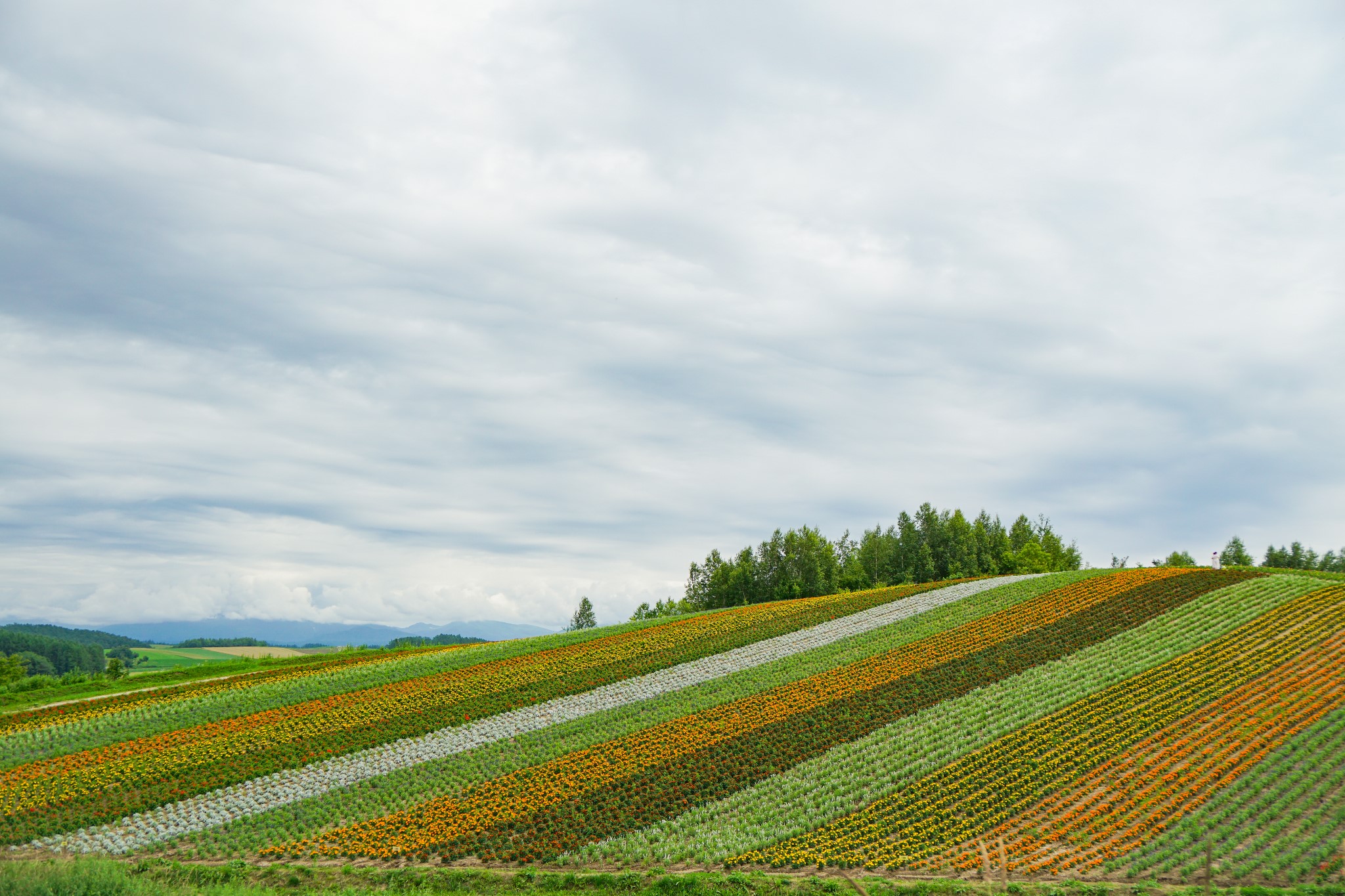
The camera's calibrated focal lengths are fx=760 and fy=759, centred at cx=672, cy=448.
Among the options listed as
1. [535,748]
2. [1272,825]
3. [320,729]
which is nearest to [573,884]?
[535,748]

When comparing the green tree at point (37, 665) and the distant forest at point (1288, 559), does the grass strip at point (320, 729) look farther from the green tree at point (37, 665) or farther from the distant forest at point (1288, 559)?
the green tree at point (37, 665)

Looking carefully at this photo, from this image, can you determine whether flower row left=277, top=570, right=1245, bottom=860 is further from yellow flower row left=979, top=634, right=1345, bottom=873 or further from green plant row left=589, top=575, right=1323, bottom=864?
yellow flower row left=979, top=634, right=1345, bottom=873

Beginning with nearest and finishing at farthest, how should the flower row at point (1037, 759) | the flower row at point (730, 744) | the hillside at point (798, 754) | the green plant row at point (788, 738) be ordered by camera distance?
the flower row at point (1037, 759), the hillside at point (798, 754), the green plant row at point (788, 738), the flower row at point (730, 744)

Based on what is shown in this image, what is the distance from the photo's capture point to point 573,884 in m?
19.7

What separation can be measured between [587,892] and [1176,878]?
14456mm

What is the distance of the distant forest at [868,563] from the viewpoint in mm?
91250

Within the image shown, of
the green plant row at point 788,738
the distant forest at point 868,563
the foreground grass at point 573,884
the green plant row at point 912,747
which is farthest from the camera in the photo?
the distant forest at point 868,563

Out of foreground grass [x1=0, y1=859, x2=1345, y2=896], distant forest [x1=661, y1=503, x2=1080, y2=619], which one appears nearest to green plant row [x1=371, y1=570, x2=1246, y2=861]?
foreground grass [x1=0, y1=859, x2=1345, y2=896]

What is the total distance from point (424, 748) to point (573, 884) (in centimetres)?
1436

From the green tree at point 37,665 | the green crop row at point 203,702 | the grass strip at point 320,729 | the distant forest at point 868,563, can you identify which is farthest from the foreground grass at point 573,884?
the green tree at point 37,665

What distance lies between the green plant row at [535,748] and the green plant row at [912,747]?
26.7 ft

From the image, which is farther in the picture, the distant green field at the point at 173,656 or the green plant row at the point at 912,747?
the distant green field at the point at 173,656

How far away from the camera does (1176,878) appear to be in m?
18.5

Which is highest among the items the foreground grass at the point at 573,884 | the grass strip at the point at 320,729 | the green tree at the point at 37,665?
the grass strip at the point at 320,729
